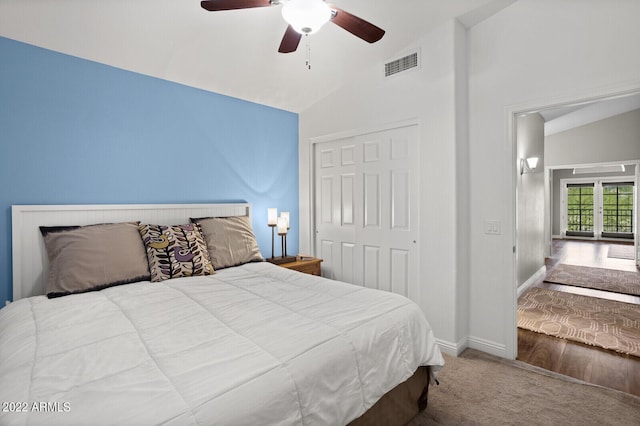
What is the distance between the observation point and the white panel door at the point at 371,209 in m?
2.93

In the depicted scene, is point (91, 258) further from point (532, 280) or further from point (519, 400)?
point (532, 280)

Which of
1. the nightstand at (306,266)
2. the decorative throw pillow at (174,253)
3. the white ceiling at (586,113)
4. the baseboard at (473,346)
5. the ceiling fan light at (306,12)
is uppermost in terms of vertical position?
the white ceiling at (586,113)

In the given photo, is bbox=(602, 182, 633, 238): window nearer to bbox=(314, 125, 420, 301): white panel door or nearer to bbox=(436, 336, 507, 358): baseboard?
bbox=(436, 336, 507, 358): baseboard

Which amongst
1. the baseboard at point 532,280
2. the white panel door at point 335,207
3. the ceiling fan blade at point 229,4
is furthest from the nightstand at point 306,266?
the baseboard at point 532,280

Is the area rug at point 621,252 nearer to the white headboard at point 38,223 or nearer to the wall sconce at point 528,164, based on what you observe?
the wall sconce at point 528,164

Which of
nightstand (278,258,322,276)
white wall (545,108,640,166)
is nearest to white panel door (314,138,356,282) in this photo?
nightstand (278,258,322,276)

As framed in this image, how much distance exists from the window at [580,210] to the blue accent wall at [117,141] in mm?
10381

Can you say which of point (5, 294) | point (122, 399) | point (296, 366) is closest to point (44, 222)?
point (5, 294)

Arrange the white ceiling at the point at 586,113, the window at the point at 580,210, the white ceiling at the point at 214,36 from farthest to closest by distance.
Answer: the window at the point at 580,210 → the white ceiling at the point at 586,113 → the white ceiling at the point at 214,36

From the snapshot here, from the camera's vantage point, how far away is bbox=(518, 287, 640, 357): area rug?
282 cm

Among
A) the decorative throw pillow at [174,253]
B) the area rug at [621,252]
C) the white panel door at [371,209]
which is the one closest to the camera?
the decorative throw pillow at [174,253]

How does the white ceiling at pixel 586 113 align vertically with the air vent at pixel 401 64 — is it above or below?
above

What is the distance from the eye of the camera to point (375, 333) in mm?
1496

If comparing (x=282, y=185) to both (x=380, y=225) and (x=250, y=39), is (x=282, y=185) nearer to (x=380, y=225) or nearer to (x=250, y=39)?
(x=380, y=225)
